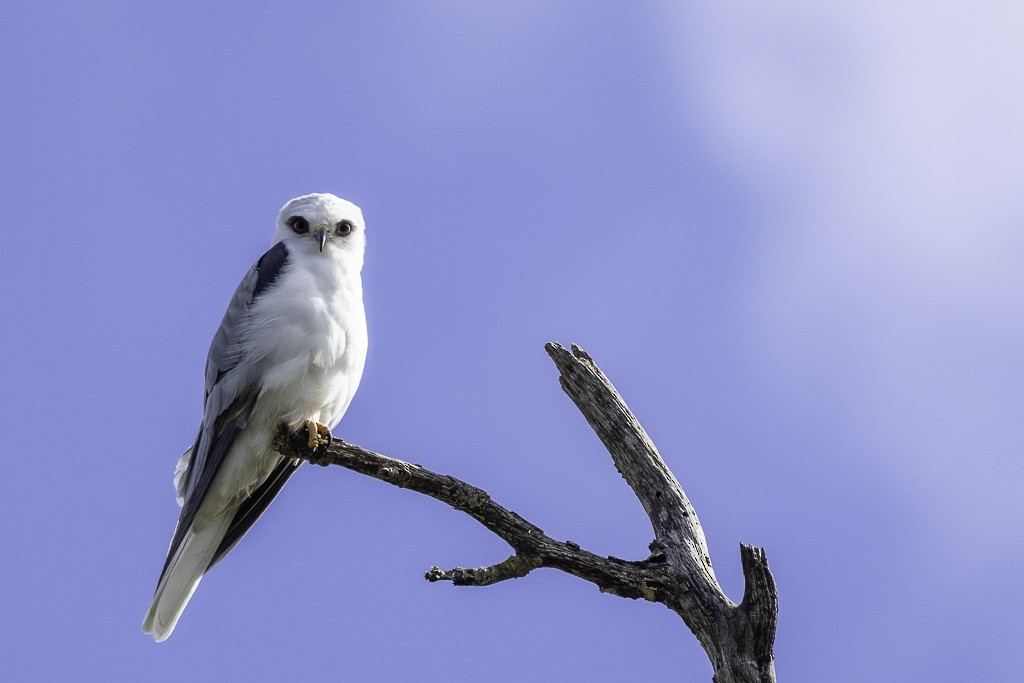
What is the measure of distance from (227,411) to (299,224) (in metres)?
1.41

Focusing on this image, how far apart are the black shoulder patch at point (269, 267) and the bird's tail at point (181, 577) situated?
1366 millimetres

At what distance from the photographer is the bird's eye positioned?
6449 mm

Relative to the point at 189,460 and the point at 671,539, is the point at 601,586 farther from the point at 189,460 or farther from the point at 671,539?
the point at 189,460

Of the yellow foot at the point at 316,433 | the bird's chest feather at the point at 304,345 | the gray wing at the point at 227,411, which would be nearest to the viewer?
the yellow foot at the point at 316,433

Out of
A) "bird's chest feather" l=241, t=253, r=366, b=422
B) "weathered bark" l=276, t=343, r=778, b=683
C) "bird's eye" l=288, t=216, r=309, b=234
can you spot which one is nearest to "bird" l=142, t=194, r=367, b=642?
"bird's chest feather" l=241, t=253, r=366, b=422

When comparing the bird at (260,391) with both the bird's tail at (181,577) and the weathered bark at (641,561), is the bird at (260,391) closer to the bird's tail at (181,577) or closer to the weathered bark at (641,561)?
→ the bird's tail at (181,577)

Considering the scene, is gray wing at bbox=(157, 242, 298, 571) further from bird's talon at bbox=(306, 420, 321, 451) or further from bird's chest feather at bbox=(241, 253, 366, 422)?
bird's talon at bbox=(306, 420, 321, 451)

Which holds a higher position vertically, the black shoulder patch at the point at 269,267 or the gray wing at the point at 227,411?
the black shoulder patch at the point at 269,267

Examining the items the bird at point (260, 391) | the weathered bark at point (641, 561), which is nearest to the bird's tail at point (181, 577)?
the bird at point (260, 391)

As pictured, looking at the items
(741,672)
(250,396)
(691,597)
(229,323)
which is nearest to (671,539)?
(691,597)

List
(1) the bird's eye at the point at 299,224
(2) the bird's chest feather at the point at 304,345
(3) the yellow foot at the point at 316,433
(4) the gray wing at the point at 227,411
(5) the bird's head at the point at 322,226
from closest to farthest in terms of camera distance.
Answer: (3) the yellow foot at the point at 316,433 < (2) the bird's chest feather at the point at 304,345 < (4) the gray wing at the point at 227,411 < (5) the bird's head at the point at 322,226 < (1) the bird's eye at the point at 299,224

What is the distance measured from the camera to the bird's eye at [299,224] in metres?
6.45

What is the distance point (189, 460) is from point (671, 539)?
3.04 meters

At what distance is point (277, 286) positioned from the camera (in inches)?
229
